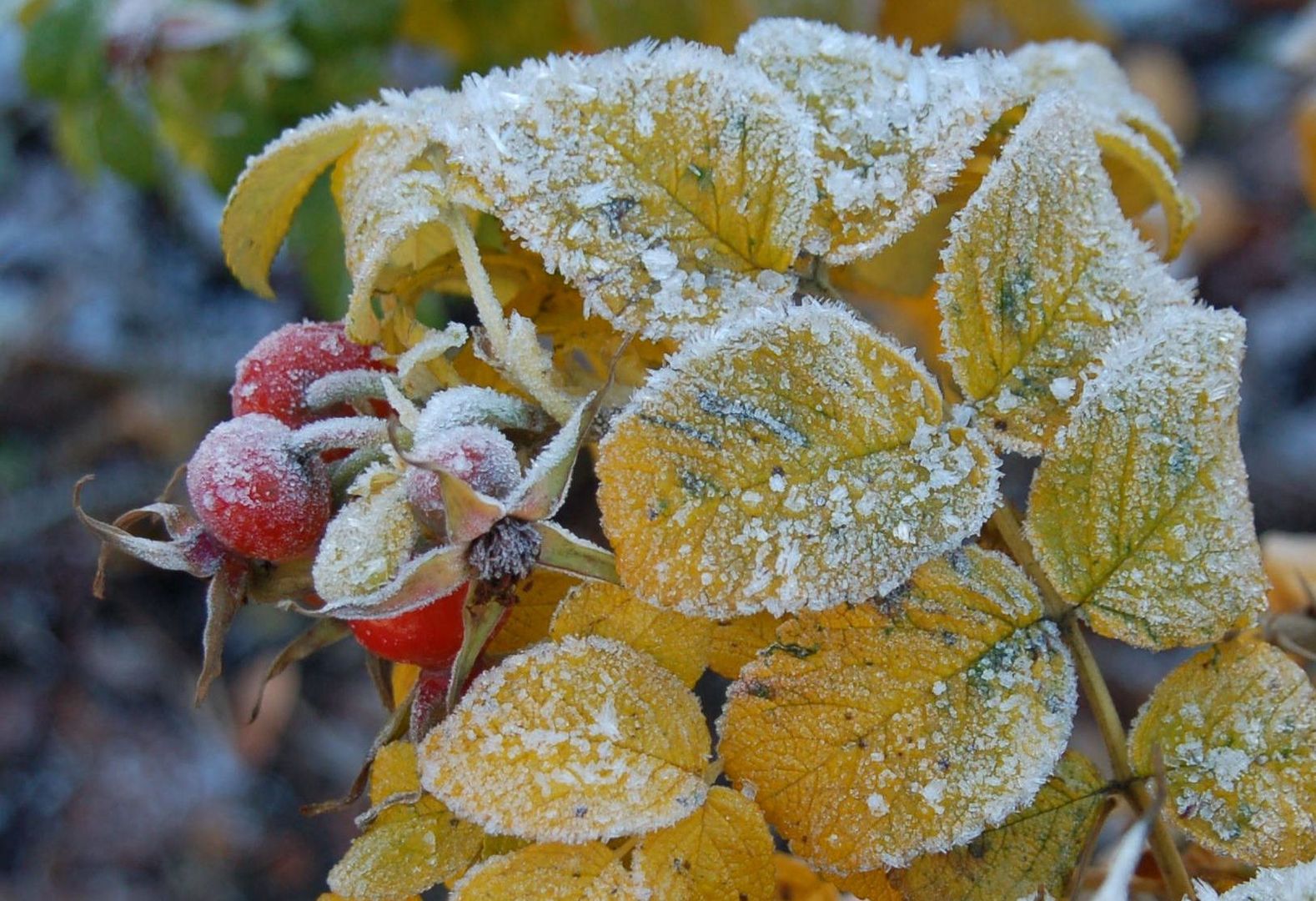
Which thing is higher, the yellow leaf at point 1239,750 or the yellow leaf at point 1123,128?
the yellow leaf at point 1123,128

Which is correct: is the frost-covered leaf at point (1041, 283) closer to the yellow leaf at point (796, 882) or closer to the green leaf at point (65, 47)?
the yellow leaf at point (796, 882)

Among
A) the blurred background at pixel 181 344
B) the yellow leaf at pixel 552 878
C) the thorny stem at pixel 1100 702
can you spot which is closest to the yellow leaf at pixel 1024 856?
the thorny stem at pixel 1100 702

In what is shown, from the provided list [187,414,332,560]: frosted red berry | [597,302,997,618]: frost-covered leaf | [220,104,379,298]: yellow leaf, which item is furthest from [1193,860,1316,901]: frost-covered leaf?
[220,104,379,298]: yellow leaf

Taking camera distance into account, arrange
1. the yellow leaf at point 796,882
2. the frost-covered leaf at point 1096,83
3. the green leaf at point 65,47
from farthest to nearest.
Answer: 1. the green leaf at point 65,47
2. the yellow leaf at point 796,882
3. the frost-covered leaf at point 1096,83

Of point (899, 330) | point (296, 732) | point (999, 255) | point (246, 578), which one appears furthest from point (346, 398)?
point (296, 732)

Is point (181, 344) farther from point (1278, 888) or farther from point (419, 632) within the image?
point (1278, 888)

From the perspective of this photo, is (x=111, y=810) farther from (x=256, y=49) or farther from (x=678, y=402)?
(x=678, y=402)
